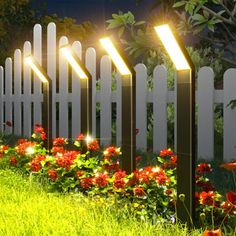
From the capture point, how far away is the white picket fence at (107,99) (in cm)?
823

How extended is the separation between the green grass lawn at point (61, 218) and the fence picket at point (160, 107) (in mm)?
3773

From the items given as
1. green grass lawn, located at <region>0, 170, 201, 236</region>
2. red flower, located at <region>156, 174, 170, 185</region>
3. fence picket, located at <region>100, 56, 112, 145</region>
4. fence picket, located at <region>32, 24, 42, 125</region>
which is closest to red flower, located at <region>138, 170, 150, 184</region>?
red flower, located at <region>156, 174, 170, 185</region>

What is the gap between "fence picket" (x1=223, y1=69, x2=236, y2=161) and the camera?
8031mm

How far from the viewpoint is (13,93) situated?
13125mm

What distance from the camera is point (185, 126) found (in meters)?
3.96

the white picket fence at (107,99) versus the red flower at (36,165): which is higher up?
the white picket fence at (107,99)

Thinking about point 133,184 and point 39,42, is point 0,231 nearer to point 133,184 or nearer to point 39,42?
point 133,184

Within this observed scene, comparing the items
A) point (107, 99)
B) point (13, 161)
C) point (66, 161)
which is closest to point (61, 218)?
point (66, 161)

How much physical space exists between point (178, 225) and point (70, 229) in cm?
72

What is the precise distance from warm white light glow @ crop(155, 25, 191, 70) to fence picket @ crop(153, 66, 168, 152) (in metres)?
4.83

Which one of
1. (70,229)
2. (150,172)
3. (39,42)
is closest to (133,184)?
(150,172)

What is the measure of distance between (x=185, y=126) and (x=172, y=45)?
21.2 inches

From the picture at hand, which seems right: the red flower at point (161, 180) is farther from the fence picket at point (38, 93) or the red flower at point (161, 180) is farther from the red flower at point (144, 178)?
the fence picket at point (38, 93)

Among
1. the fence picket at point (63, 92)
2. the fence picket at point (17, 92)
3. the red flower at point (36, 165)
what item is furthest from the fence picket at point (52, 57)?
the red flower at point (36, 165)
